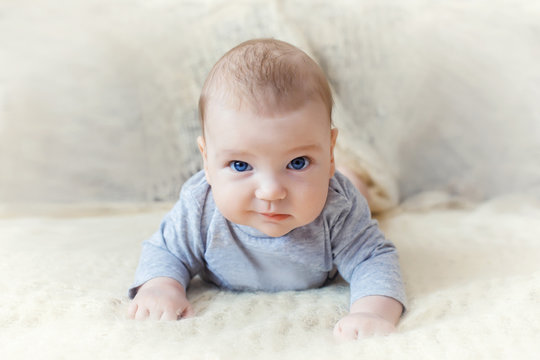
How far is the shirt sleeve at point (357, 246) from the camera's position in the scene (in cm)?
108

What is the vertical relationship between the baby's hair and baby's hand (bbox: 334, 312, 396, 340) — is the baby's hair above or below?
above

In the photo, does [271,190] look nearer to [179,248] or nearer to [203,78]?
[179,248]

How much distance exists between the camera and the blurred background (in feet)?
5.52

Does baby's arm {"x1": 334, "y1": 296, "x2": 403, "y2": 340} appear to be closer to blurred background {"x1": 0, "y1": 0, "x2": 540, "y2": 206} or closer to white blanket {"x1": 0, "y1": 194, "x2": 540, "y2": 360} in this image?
white blanket {"x1": 0, "y1": 194, "x2": 540, "y2": 360}

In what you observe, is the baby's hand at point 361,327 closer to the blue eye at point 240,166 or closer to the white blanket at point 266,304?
the white blanket at point 266,304

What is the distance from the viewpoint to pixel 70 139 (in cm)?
173

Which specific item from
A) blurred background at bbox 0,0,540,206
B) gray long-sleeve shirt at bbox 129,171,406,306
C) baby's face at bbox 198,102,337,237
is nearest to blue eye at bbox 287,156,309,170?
baby's face at bbox 198,102,337,237

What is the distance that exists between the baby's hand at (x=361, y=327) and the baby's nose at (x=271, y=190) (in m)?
0.21

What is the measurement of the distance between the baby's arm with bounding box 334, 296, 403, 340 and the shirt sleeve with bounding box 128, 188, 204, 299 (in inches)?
12.1

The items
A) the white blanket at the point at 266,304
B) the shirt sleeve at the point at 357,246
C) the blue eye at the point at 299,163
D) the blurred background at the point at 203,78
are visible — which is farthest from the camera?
the blurred background at the point at 203,78

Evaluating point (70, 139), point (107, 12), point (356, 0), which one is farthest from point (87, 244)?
point (356, 0)

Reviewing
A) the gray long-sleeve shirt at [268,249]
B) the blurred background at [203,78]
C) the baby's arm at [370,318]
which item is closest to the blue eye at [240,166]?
the gray long-sleeve shirt at [268,249]

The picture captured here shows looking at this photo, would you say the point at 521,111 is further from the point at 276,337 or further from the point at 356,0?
the point at 276,337

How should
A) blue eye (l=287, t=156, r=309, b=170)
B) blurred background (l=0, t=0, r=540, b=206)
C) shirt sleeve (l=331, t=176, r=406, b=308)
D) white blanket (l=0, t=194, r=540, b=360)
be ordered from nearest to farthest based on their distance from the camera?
white blanket (l=0, t=194, r=540, b=360), blue eye (l=287, t=156, r=309, b=170), shirt sleeve (l=331, t=176, r=406, b=308), blurred background (l=0, t=0, r=540, b=206)
